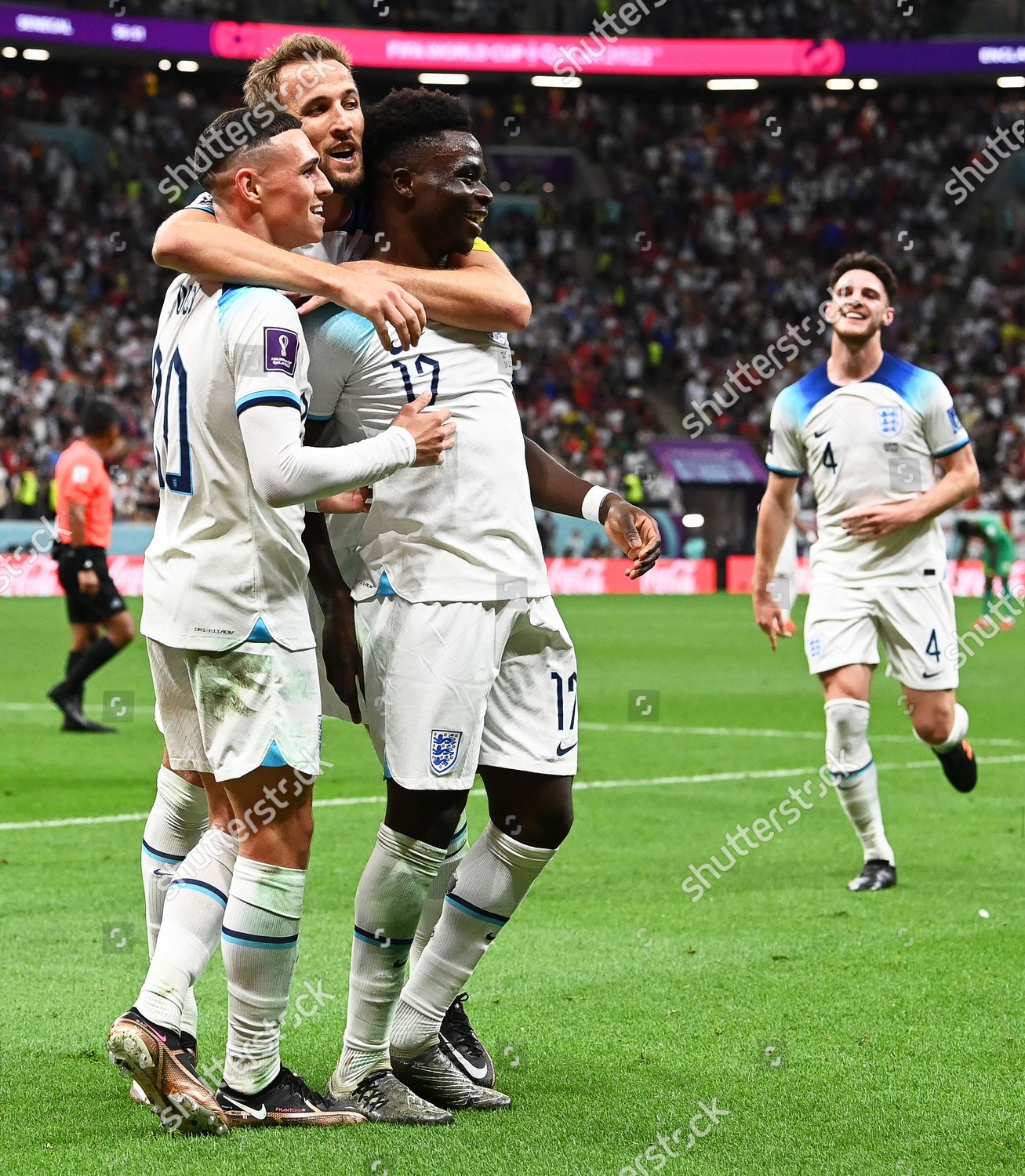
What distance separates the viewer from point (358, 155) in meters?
4.09

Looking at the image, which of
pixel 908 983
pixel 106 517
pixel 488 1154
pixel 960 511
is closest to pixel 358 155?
pixel 488 1154

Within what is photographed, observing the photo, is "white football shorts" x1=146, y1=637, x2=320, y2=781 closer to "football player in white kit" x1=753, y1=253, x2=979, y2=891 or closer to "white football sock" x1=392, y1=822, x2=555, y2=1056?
"white football sock" x1=392, y1=822, x2=555, y2=1056

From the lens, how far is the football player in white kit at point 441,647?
3889mm

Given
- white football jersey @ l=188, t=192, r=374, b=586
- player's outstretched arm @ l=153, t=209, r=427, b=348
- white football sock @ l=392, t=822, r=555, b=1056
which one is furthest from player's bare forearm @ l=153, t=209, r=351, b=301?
white football sock @ l=392, t=822, r=555, b=1056

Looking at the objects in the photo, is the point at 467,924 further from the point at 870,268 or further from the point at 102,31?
the point at 102,31

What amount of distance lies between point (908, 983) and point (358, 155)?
9.76ft

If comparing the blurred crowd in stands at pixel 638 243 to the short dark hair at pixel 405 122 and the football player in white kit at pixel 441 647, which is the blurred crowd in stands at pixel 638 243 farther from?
the football player in white kit at pixel 441 647

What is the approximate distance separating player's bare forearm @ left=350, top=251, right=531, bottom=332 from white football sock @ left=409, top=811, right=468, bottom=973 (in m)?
1.19

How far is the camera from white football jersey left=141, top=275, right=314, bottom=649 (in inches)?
143

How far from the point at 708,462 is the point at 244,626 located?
32.5 metres

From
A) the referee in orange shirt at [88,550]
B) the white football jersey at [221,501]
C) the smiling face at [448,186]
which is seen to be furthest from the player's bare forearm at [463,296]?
the referee in orange shirt at [88,550]

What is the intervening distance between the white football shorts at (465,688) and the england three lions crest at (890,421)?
3.56 meters

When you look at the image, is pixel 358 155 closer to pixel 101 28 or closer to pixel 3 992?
pixel 3 992

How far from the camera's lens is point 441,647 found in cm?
388
